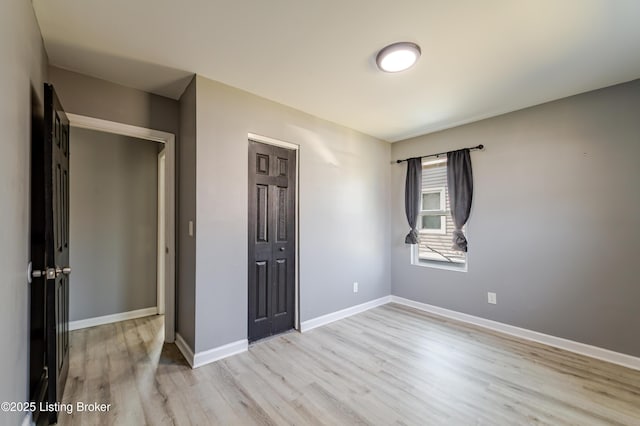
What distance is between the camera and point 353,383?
2141 millimetres

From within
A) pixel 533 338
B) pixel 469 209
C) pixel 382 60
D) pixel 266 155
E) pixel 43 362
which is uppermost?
pixel 382 60

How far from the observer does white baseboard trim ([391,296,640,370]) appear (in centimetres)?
247

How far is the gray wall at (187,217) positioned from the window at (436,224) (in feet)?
10.1

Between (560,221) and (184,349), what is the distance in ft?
13.2

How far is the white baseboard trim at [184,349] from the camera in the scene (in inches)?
95.5

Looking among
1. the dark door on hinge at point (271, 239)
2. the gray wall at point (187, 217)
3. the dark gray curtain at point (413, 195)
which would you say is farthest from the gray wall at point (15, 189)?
the dark gray curtain at point (413, 195)

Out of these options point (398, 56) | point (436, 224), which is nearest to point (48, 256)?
point (398, 56)

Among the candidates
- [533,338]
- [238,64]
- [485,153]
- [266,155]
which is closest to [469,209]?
[485,153]

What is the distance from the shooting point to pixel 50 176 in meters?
1.62

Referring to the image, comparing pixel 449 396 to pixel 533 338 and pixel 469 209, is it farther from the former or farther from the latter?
pixel 469 209

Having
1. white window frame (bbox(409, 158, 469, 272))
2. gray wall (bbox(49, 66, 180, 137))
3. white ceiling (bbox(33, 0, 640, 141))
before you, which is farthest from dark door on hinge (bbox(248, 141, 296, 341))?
white window frame (bbox(409, 158, 469, 272))

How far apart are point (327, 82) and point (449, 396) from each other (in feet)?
9.19

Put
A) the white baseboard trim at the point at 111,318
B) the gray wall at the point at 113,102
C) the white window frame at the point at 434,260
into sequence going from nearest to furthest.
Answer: the gray wall at the point at 113,102
the white baseboard trim at the point at 111,318
the white window frame at the point at 434,260

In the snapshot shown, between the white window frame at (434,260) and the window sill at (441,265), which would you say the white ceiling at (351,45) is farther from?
the window sill at (441,265)
